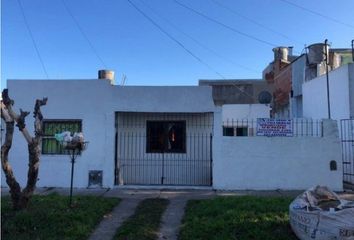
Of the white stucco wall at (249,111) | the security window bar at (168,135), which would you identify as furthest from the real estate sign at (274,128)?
the white stucco wall at (249,111)

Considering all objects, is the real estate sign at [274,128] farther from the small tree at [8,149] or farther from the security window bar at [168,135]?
the small tree at [8,149]

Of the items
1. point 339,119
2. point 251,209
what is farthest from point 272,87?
point 251,209

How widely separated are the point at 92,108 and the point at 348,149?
900 centimetres

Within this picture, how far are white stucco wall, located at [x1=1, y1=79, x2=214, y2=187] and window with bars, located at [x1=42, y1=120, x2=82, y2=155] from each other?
0.26 m

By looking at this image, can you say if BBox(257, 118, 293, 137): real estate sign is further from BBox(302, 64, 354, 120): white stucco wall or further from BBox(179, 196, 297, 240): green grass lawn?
BBox(179, 196, 297, 240): green grass lawn

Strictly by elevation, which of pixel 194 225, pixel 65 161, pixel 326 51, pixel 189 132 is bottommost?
pixel 194 225

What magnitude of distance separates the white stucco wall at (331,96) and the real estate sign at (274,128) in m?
3.14

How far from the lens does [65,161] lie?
1470 centimetres

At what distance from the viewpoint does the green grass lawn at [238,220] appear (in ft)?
26.8

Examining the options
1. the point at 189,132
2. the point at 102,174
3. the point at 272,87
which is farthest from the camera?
the point at 272,87

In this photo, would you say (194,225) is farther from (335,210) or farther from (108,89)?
(108,89)

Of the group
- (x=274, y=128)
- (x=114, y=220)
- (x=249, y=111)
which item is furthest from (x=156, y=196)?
(x=249, y=111)

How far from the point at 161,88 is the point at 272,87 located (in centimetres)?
1986

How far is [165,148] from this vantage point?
52.0 ft
